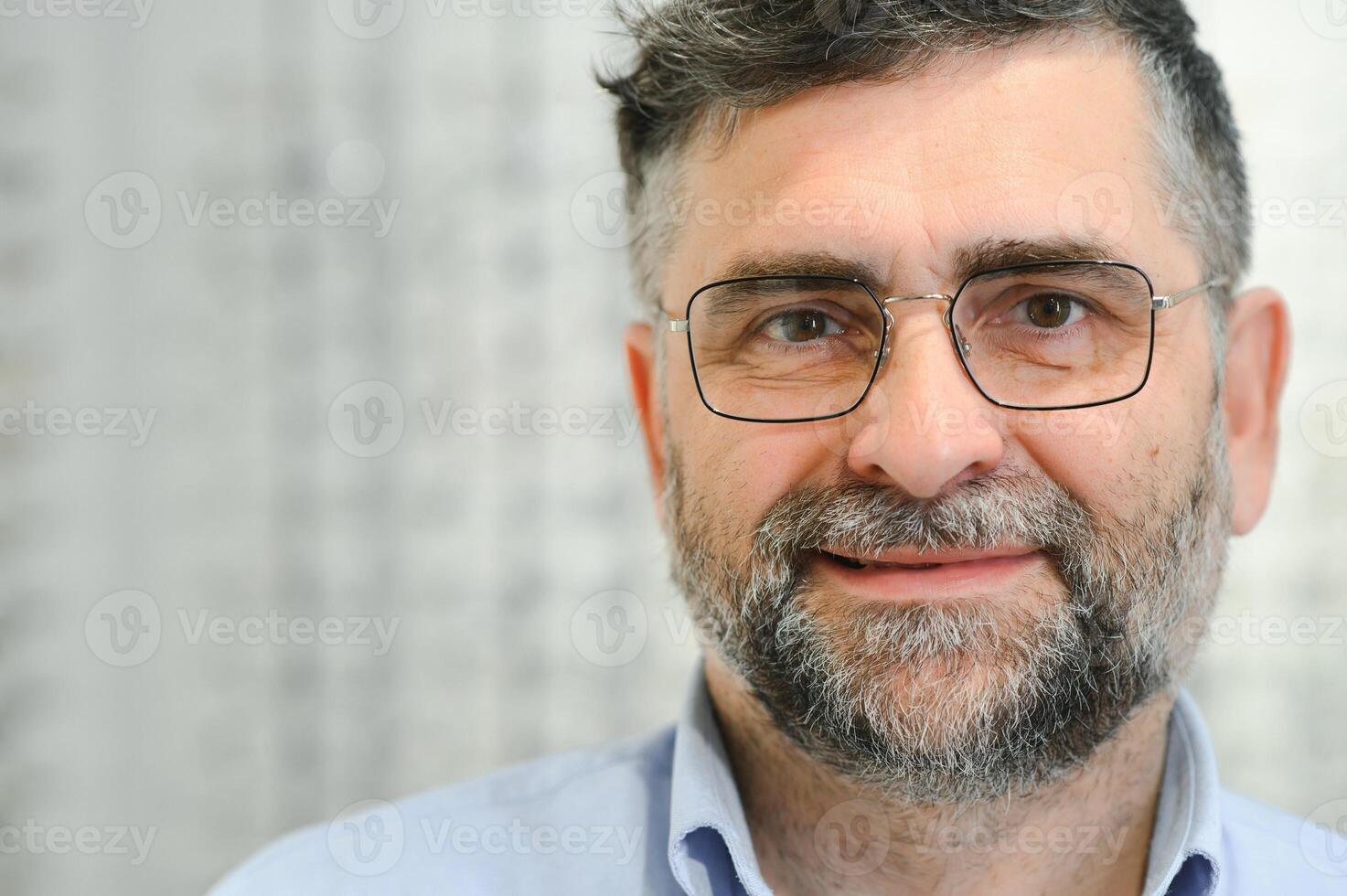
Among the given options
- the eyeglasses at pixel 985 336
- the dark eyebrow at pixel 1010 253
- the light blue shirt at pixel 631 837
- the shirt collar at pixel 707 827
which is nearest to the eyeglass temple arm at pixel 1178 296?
the eyeglasses at pixel 985 336

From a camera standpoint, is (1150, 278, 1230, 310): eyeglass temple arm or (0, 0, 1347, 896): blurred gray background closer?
(1150, 278, 1230, 310): eyeglass temple arm

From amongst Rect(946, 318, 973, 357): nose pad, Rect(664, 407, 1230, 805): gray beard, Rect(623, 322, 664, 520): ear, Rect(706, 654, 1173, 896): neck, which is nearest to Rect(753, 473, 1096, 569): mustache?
Rect(664, 407, 1230, 805): gray beard

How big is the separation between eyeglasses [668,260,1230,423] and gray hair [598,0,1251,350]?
0.56 feet

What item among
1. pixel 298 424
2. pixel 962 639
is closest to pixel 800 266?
pixel 962 639

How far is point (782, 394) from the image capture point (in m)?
1.21

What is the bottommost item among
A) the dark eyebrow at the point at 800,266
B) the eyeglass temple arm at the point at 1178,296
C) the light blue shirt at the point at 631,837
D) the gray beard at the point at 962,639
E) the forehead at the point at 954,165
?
the light blue shirt at the point at 631,837

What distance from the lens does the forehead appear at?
115 centimetres

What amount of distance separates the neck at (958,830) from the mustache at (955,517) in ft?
0.75

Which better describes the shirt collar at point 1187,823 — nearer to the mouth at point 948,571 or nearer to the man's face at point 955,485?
the man's face at point 955,485

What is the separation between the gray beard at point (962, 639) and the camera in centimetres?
113

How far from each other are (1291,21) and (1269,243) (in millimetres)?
368

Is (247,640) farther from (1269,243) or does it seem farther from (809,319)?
(1269,243)

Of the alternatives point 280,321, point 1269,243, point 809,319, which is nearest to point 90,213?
point 280,321

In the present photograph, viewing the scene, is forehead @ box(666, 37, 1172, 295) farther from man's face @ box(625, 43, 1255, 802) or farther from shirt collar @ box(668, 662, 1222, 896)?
shirt collar @ box(668, 662, 1222, 896)
